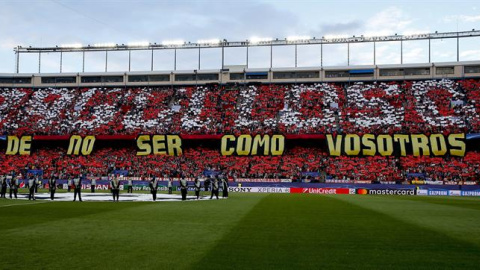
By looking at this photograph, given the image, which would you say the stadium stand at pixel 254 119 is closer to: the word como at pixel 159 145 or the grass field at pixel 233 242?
the word como at pixel 159 145

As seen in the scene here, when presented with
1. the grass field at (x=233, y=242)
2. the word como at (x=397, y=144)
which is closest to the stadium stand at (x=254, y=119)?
the word como at (x=397, y=144)

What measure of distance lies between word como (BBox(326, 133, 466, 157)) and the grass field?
121ft

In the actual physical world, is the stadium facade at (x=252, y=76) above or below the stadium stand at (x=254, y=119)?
above

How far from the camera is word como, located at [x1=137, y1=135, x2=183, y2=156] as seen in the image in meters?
57.9

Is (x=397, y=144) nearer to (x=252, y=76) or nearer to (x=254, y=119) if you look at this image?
(x=254, y=119)

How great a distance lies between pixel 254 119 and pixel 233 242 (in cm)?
5022

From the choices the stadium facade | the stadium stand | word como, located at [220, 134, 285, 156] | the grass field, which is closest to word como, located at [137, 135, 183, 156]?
the stadium stand

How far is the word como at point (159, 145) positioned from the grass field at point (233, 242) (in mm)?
39745

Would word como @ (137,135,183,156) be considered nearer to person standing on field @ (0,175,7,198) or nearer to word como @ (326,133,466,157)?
word como @ (326,133,466,157)

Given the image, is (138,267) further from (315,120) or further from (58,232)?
(315,120)

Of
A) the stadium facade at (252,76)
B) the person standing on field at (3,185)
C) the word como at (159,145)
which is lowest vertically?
the person standing on field at (3,185)

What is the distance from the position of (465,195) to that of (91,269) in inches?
1763

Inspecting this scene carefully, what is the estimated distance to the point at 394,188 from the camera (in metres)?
46.1

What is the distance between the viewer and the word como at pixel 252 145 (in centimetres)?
5587
